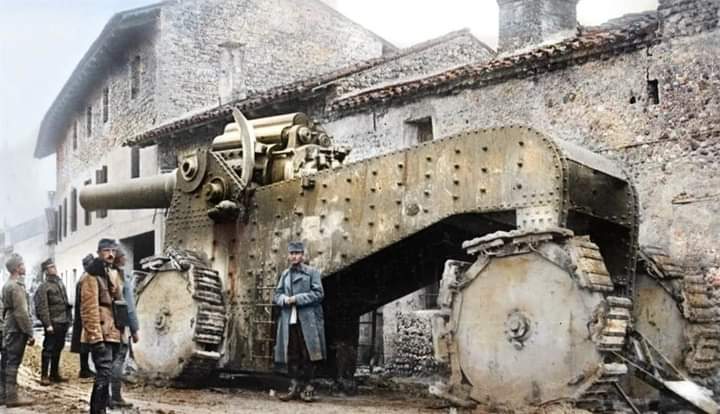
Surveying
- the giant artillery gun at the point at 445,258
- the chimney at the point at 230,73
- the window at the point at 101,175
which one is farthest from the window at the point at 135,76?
the giant artillery gun at the point at 445,258

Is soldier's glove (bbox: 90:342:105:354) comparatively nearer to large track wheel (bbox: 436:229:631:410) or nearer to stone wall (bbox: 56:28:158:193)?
large track wheel (bbox: 436:229:631:410)

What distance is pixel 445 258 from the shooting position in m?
11.2

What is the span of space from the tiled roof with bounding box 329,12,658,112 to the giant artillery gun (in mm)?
4237

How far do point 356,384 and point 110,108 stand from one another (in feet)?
43.0

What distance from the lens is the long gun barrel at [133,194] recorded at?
1286cm

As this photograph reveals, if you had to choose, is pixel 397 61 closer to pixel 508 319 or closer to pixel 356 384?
pixel 356 384

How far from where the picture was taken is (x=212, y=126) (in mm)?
21031

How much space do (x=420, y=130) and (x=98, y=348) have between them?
970cm

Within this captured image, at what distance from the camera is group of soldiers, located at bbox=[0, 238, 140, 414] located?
8297mm

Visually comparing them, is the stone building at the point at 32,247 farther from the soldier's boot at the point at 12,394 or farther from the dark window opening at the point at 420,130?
the dark window opening at the point at 420,130

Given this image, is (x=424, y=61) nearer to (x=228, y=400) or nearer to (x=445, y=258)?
(x=445, y=258)

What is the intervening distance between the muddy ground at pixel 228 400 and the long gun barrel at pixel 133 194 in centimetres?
224

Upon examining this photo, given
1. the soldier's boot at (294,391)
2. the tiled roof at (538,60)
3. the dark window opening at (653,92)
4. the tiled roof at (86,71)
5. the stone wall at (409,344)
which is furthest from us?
the tiled roof at (86,71)

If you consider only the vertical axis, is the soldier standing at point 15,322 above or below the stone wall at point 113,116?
below
